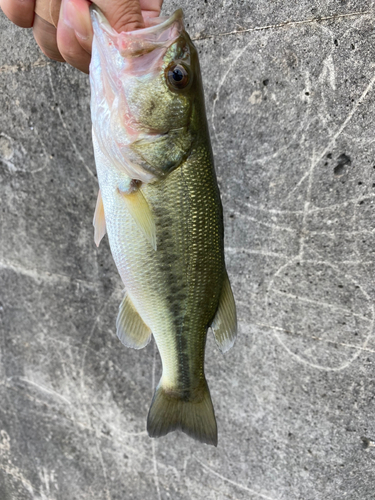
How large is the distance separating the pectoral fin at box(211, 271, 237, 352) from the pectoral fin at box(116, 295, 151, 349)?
31cm

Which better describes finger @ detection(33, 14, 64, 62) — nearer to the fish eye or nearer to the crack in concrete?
the fish eye

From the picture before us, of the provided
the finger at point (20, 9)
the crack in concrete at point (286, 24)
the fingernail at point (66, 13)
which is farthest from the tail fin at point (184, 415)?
the crack in concrete at point (286, 24)

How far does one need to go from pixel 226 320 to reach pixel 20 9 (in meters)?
1.41

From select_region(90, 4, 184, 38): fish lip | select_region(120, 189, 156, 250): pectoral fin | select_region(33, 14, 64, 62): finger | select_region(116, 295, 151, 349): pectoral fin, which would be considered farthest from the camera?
select_region(116, 295, 151, 349): pectoral fin

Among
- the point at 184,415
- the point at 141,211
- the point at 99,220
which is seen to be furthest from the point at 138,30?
the point at 184,415

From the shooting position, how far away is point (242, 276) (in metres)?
2.03

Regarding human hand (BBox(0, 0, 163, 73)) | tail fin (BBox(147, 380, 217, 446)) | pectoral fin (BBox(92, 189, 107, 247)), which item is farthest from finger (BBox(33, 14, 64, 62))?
tail fin (BBox(147, 380, 217, 446))

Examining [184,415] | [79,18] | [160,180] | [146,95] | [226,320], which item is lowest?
[184,415]

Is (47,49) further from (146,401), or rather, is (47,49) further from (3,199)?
(146,401)

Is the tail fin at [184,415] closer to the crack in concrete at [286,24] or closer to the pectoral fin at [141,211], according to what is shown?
the pectoral fin at [141,211]

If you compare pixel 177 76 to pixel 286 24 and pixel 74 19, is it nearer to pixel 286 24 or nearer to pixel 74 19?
pixel 74 19

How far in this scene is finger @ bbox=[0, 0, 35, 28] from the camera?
123 cm

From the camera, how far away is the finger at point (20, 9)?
123 centimetres

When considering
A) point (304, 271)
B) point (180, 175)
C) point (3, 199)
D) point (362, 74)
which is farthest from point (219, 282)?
point (3, 199)
